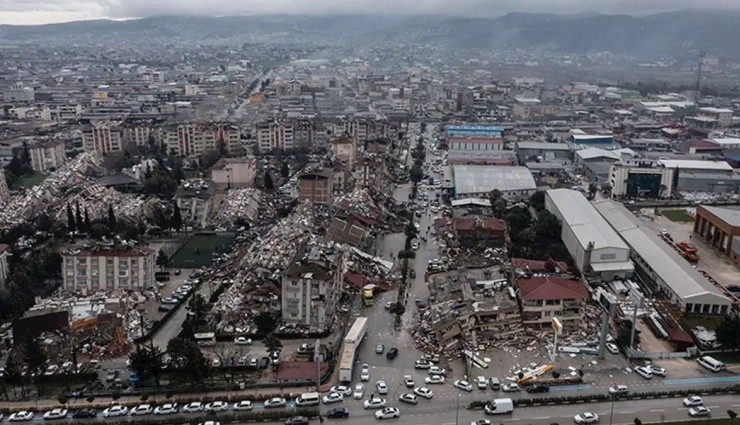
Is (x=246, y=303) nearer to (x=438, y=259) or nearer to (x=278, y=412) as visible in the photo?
(x=278, y=412)

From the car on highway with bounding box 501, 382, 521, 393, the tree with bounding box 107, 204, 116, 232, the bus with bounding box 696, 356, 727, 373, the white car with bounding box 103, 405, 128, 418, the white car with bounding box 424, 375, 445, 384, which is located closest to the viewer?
the white car with bounding box 103, 405, 128, 418

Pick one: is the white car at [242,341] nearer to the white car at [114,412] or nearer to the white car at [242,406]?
the white car at [242,406]

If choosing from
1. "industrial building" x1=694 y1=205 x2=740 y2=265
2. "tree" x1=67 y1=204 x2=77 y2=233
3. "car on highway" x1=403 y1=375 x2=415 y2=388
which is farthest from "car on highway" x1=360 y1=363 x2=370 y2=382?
"tree" x1=67 y1=204 x2=77 y2=233

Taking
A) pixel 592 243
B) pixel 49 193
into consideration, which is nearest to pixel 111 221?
pixel 49 193

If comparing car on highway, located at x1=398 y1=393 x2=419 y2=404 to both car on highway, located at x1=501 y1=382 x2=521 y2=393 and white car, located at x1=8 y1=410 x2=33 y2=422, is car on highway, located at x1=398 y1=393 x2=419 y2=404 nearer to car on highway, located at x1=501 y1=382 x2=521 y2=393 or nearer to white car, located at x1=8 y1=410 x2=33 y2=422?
→ car on highway, located at x1=501 y1=382 x2=521 y2=393

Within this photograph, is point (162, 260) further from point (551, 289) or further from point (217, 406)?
point (551, 289)
